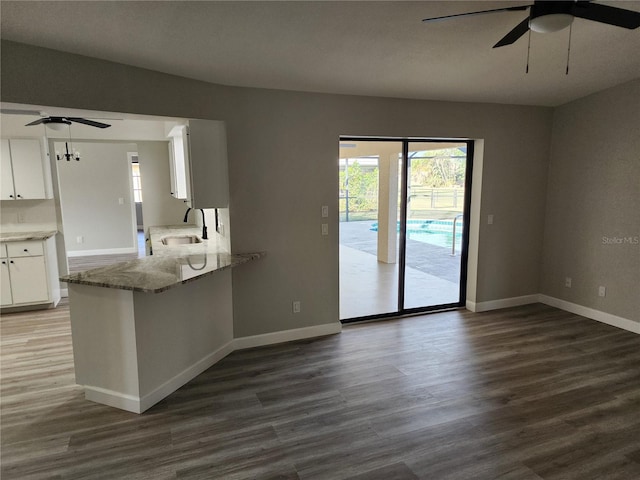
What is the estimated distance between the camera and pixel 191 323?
3.38 m

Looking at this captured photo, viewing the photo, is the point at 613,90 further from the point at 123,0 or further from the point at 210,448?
the point at 210,448

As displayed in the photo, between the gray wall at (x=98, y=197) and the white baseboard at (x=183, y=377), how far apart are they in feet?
18.9

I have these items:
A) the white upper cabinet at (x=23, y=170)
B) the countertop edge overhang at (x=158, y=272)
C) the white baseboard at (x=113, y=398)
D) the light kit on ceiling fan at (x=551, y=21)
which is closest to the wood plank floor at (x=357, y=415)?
the white baseboard at (x=113, y=398)

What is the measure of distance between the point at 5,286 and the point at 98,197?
3754 mm

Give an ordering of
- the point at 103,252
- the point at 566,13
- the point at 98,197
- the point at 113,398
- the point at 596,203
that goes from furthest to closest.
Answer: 1. the point at 103,252
2. the point at 98,197
3. the point at 596,203
4. the point at 113,398
5. the point at 566,13

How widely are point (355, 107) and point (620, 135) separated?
2967 mm

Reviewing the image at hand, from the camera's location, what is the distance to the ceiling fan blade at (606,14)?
1.97m

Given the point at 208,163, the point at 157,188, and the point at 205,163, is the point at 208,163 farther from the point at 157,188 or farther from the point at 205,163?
the point at 157,188

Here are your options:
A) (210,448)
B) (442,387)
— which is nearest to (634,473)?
(442,387)

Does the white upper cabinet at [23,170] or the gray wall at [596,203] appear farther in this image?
the white upper cabinet at [23,170]

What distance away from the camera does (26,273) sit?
4.89m

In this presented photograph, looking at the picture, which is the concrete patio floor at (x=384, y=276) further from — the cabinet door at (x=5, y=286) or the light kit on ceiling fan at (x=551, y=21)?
the cabinet door at (x=5, y=286)

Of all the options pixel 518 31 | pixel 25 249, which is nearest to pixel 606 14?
pixel 518 31

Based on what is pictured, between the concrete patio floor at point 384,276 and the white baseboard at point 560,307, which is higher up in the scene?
the concrete patio floor at point 384,276
